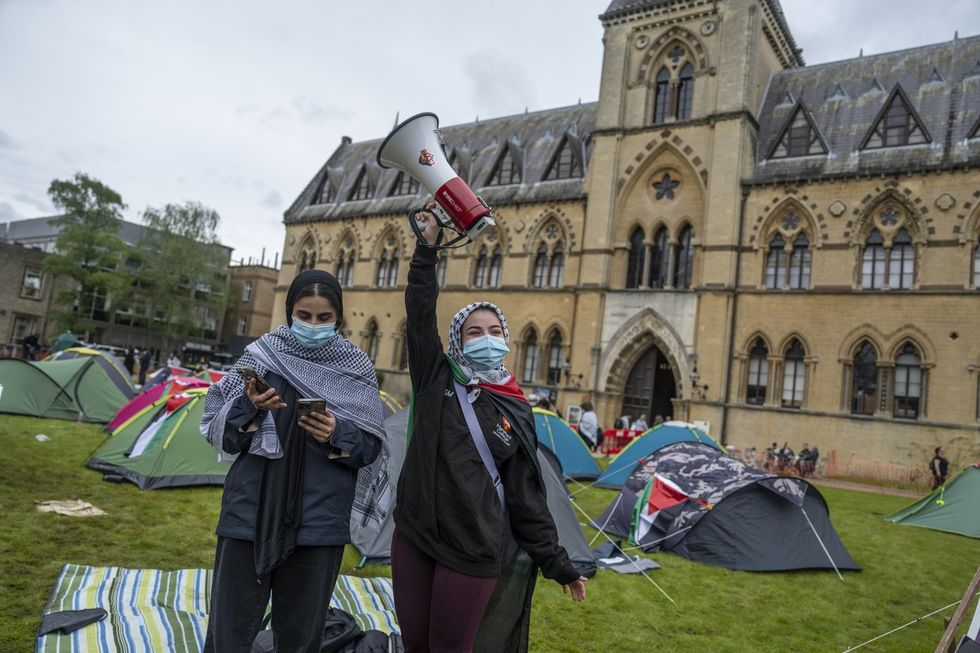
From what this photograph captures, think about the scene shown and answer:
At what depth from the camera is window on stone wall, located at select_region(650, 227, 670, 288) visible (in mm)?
24172

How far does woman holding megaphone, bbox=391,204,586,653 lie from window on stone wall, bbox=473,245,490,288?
1011 inches

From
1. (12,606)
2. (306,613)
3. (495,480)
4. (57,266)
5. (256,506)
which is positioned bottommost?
(12,606)

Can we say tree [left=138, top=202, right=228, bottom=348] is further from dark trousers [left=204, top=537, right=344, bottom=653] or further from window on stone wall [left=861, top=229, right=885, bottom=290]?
dark trousers [left=204, top=537, right=344, bottom=653]

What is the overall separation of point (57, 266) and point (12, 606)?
40.3m

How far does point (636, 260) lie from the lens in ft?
82.3

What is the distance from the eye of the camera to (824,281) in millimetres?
21281

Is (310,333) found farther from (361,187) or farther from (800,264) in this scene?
(361,187)

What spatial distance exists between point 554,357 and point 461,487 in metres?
23.7

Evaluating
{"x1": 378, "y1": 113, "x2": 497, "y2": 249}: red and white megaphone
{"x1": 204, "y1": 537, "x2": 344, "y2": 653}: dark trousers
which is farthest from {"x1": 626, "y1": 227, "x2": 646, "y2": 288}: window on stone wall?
{"x1": 204, "y1": 537, "x2": 344, "y2": 653}: dark trousers

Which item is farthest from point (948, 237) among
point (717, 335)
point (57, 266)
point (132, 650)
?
point (57, 266)

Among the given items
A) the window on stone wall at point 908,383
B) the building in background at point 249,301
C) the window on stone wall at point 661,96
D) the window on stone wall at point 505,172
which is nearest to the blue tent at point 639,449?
the window on stone wall at point 908,383

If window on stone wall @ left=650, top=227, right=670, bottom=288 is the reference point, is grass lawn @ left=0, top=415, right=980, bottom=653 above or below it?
below

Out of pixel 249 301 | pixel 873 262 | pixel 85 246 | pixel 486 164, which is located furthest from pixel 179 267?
pixel 873 262

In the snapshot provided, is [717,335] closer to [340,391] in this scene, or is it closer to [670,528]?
[670,528]
